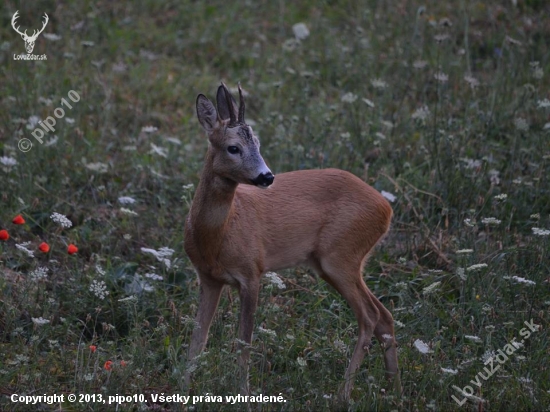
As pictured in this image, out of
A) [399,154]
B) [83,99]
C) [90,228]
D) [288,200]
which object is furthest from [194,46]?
[288,200]

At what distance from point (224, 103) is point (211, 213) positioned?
0.63 metres

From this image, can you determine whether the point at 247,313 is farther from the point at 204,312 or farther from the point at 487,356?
the point at 487,356

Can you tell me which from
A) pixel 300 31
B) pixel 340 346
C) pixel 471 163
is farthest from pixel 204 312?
pixel 300 31

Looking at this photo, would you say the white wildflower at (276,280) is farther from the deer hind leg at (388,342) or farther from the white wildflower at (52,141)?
the white wildflower at (52,141)

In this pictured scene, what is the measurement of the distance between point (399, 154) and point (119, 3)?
4.64 metres

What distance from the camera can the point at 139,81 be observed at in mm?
9023

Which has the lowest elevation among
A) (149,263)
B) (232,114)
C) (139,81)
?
(149,263)

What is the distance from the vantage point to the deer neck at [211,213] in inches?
194

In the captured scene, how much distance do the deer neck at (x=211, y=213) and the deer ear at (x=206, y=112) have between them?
0.54 feet

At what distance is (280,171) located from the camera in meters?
7.23

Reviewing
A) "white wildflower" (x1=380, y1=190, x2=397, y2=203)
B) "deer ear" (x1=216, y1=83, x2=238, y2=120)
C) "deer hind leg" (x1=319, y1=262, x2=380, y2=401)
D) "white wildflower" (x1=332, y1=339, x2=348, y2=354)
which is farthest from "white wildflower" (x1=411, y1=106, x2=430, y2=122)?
"deer ear" (x1=216, y1=83, x2=238, y2=120)

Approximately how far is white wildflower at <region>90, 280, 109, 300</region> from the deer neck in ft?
2.44

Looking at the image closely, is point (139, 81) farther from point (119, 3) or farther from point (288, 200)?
point (288, 200)

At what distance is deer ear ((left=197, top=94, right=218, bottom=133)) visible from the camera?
16.2 ft
